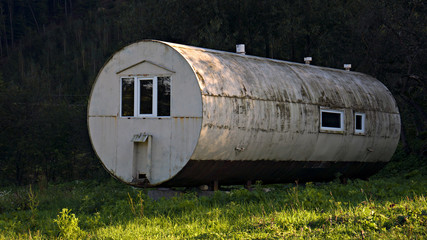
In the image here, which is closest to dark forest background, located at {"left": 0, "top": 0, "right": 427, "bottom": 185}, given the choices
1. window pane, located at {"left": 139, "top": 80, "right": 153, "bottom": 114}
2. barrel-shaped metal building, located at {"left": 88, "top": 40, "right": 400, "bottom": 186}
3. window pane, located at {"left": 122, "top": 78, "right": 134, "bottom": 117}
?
barrel-shaped metal building, located at {"left": 88, "top": 40, "right": 400, "bottom": 186}

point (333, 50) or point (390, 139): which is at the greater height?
point (333, 50)

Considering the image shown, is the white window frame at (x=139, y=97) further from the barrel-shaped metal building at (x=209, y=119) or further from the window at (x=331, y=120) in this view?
the window at (x=331, y=120)

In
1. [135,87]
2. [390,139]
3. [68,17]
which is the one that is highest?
[68,17]

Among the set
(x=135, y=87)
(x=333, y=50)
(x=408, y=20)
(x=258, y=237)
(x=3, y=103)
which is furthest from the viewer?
(x=3, y=103)

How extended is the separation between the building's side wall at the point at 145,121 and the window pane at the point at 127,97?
0.16 meters

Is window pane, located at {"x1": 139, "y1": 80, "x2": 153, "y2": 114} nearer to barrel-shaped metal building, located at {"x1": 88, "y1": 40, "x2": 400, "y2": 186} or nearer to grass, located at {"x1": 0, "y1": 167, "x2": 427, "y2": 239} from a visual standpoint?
barrel-shaped metal building, located at {"x1": 88, "y1": 40, "x2": 400, "y2": 186}

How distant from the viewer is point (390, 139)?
20.2 meters

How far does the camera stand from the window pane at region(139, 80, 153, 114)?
15492 millimetres

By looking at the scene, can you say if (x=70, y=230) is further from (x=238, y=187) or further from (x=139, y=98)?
(x=238, y=187)

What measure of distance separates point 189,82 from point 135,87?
5.49ft

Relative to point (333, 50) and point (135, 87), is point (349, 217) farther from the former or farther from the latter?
point (333, 50)

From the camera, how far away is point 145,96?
15594 millimetres

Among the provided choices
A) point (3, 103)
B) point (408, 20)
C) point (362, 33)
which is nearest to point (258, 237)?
point (408, 20)

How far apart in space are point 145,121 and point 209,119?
5.98 feet
